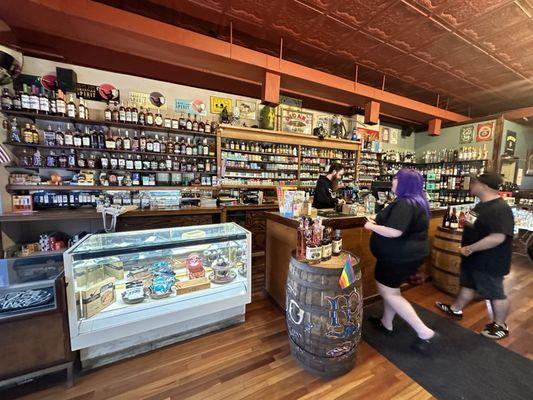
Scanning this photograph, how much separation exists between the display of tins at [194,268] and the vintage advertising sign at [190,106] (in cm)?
317

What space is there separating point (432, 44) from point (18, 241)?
665 centimetres

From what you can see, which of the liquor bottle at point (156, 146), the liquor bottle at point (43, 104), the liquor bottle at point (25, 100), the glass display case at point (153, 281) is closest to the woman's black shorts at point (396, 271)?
the glass display case at point (153, 281)

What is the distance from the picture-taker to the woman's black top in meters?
1.75

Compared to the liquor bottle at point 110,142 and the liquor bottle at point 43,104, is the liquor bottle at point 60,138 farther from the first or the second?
the liquor bottle at point 110,142

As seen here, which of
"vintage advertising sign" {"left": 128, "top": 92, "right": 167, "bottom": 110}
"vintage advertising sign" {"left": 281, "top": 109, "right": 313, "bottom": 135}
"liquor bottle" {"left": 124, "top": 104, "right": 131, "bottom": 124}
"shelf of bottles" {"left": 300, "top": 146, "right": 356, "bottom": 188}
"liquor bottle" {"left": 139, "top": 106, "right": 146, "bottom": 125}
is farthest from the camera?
"shelf of bottles" {"left": 300, "top": 146, "right": 356, "bottom": 188}

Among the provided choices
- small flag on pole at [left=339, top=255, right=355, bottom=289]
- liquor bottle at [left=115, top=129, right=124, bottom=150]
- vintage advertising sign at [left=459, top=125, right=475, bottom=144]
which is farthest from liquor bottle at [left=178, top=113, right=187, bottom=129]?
vintage advertising sign at [left=459, top=125, right=475, bottom=144]

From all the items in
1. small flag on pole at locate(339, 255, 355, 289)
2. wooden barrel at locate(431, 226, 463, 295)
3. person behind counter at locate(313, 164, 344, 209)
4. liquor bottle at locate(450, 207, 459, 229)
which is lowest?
wooden barrel at locate(431, 226, 463, 295)

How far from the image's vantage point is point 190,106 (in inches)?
169

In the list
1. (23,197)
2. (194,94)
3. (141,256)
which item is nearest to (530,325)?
(141,256)

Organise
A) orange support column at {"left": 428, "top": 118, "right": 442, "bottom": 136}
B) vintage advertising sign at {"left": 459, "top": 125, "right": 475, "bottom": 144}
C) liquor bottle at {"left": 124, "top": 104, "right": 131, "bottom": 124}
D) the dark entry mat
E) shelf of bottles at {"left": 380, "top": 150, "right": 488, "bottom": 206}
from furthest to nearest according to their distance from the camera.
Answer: vintage advertising sign at {"left": 459, "top": 125, "right": 475, "bottom": 144} → shelf of bottles at {"left": 380, "top": 150, "right": 488, "bottom": 206} → orange support column at {"left": 428, "top": 118, "right": 442, "bottom": 136} → liquor bottle at {"left": 124, "top": 104, "right": 131, "bottom": 124} → the dark entry mat

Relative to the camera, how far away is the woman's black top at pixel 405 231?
1.75 m

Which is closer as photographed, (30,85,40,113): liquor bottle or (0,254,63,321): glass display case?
(0,254,63,321): glass display case

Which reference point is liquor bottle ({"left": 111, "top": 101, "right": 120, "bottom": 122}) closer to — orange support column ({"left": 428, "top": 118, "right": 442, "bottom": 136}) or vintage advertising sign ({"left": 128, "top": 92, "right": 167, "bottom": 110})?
vintage advertising sign ({"left": 128, "top": 92, "right": 167, "bottom": 110})

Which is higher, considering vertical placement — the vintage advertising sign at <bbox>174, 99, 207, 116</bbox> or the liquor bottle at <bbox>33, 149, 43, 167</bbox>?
the vintage advertising sign at <bbox>174, 99, 207, 116</bbox>
